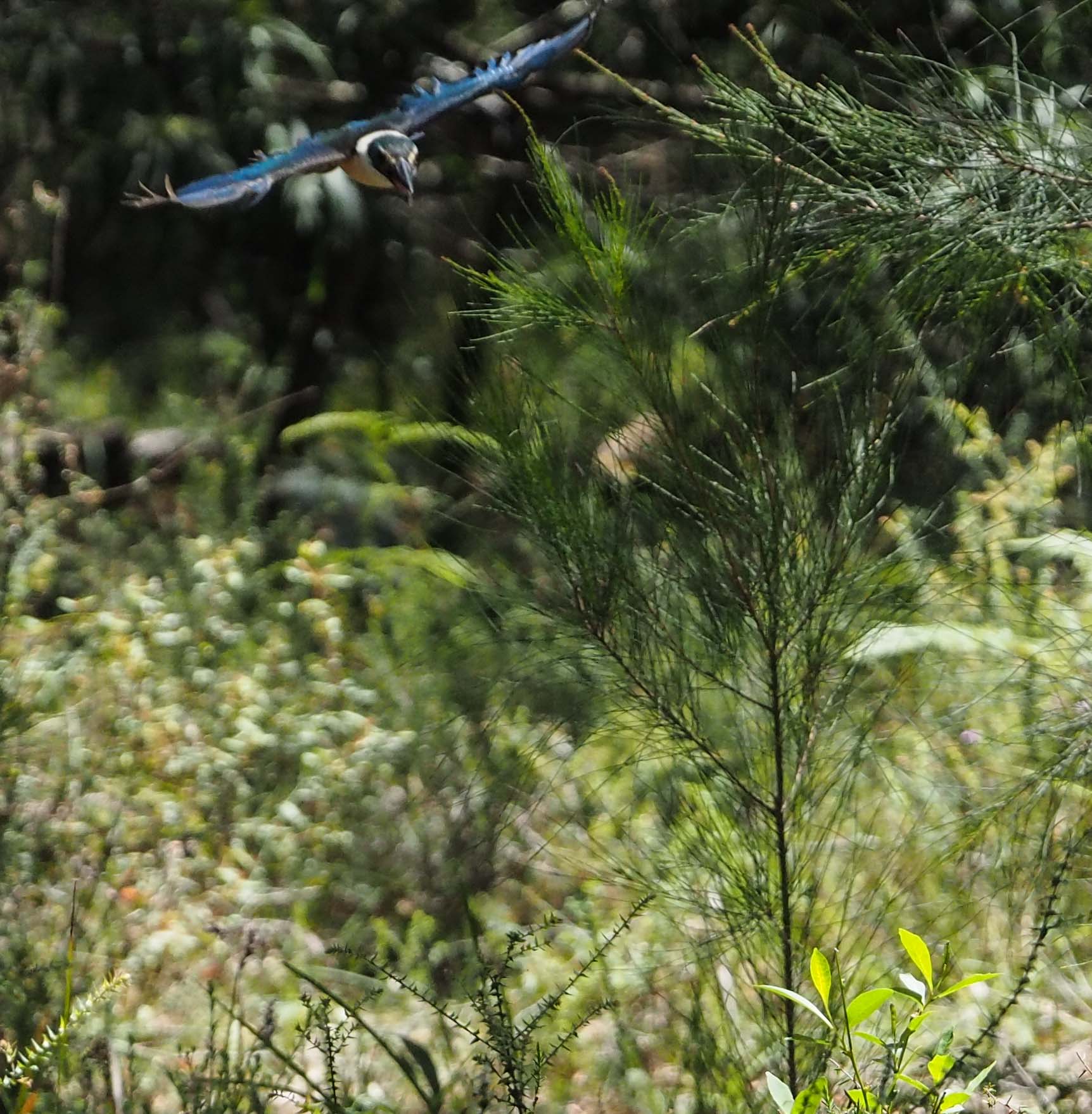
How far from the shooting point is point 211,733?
9.56 feet

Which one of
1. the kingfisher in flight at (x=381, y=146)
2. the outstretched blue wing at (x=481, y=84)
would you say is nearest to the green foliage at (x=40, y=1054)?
the kingfisher in flight at (x=381, y=146)

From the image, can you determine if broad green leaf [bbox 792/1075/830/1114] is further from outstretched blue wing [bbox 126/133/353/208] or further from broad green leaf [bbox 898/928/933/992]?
outstretched blue wing [bbox 126/133/353/208]

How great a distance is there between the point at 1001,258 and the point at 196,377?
3.26 metres

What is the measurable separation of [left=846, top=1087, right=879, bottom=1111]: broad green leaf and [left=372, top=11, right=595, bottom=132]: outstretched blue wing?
105 cm

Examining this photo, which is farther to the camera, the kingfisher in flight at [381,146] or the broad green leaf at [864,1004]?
the kingfisher in flight at [381,146]

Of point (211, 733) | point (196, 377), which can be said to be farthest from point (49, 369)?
point (211, 733)

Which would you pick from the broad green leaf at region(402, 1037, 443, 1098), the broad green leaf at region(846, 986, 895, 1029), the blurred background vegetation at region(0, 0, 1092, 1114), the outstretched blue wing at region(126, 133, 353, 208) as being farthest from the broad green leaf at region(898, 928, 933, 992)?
the outstretched blue wing at region(126, 133, 353, 208)

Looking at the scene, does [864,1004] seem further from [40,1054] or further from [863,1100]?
[40,1054]

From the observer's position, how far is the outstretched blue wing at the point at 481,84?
1.42m

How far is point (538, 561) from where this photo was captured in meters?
1.48

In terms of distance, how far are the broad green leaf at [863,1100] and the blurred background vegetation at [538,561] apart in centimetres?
30

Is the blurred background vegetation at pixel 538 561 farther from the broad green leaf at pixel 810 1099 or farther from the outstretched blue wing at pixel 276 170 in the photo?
the broad green leaf at pixel 810 1099

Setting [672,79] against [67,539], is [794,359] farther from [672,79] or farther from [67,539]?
[67,539]

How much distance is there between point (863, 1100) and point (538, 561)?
677mm
